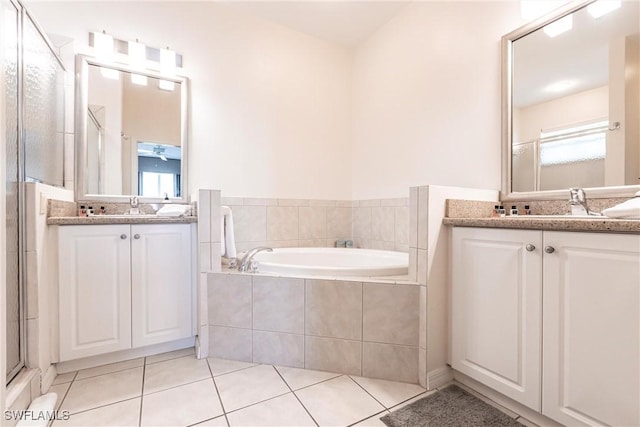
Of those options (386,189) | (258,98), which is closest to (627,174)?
(386,189)

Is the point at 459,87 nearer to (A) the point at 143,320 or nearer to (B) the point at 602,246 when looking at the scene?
(B) the point at 602,246

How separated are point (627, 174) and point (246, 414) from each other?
201 centimetres

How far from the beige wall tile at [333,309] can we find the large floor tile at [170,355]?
32.4 inches

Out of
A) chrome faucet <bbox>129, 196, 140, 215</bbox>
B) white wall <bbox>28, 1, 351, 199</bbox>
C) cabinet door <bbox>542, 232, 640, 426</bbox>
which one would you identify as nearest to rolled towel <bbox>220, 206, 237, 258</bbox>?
white wall <bbox>28, 1, 351, 199</bbox>

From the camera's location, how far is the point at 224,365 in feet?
5.60

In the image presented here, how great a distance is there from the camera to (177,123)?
2.28 metres

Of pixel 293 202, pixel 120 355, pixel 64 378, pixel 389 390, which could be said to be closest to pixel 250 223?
pixel 293 202

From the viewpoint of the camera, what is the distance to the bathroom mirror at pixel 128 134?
2006mm

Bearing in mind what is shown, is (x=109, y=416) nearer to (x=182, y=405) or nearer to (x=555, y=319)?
(x=182, y=405)

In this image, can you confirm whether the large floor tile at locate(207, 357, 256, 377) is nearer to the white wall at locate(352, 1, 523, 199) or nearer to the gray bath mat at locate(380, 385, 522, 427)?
the gray bath mat at locate(380, 385, 522, 427)

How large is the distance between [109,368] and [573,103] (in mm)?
2917

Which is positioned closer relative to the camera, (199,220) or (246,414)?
(246,414)

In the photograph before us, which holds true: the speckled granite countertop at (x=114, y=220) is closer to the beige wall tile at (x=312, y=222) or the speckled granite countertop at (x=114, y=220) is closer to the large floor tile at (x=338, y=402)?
the beige wall tile at (x=312, y=222)

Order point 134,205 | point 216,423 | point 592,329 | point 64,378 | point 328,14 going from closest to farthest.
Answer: point 592,329
point 216,423
point 64,378
point 134,205
point 328,14
